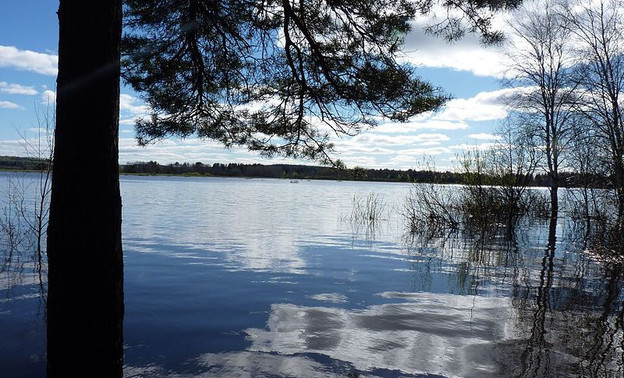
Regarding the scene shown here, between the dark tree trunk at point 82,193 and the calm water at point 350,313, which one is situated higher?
the dark tree trunk at point 82,193

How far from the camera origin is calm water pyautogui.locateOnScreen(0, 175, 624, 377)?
4934 millimetres

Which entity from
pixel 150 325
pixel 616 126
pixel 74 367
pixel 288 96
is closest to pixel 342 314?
pixel 150 325

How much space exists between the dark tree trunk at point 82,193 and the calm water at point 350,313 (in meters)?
1.55

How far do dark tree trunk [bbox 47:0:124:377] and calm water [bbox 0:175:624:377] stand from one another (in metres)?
1.55

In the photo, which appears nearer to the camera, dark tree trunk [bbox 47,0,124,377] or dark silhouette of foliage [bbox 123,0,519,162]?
dark tree trunk [bbox 47,0,124,377]

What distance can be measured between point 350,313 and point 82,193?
4.80 metres

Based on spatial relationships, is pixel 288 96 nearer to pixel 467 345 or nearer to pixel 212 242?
pixel 467 345

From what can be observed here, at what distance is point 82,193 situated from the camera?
319cm

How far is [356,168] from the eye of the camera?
6.96 meters

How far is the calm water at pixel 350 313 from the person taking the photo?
4934mm

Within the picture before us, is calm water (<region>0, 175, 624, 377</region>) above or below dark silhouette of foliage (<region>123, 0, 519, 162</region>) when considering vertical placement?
below

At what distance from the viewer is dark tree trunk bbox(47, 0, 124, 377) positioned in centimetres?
319

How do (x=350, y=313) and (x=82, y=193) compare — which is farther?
(x=350, y=313)

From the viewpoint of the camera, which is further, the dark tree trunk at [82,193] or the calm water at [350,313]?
the calm water at [350,313]
